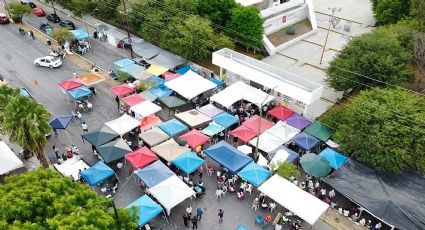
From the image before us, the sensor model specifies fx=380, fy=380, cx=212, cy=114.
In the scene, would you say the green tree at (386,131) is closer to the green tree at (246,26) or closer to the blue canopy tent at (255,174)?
the blue canopy tent at (255,174)

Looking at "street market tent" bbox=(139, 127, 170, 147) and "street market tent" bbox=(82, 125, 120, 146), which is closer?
"street market tent" bbox=(82, 125, 120, 146)

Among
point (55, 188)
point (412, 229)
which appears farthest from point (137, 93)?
point (412, 229)

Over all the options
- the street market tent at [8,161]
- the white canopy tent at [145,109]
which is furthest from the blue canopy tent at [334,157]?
the street market tent at [8,161]

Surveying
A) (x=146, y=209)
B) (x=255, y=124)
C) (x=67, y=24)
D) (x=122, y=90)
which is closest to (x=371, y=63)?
(x=255, y=124)

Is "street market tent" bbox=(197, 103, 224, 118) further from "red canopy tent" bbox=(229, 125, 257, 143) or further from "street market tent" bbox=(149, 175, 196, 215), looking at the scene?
"street market tent" bbox=(149, 175, 196, 215)

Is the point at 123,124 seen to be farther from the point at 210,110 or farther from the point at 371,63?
the point at 371,63

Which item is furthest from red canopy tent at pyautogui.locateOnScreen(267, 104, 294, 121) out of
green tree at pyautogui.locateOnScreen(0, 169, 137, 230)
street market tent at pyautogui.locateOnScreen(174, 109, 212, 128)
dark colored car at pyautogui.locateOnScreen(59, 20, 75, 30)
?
dark colored car at pyautogui.locateOnScreen(59, 20, 75, 30)
